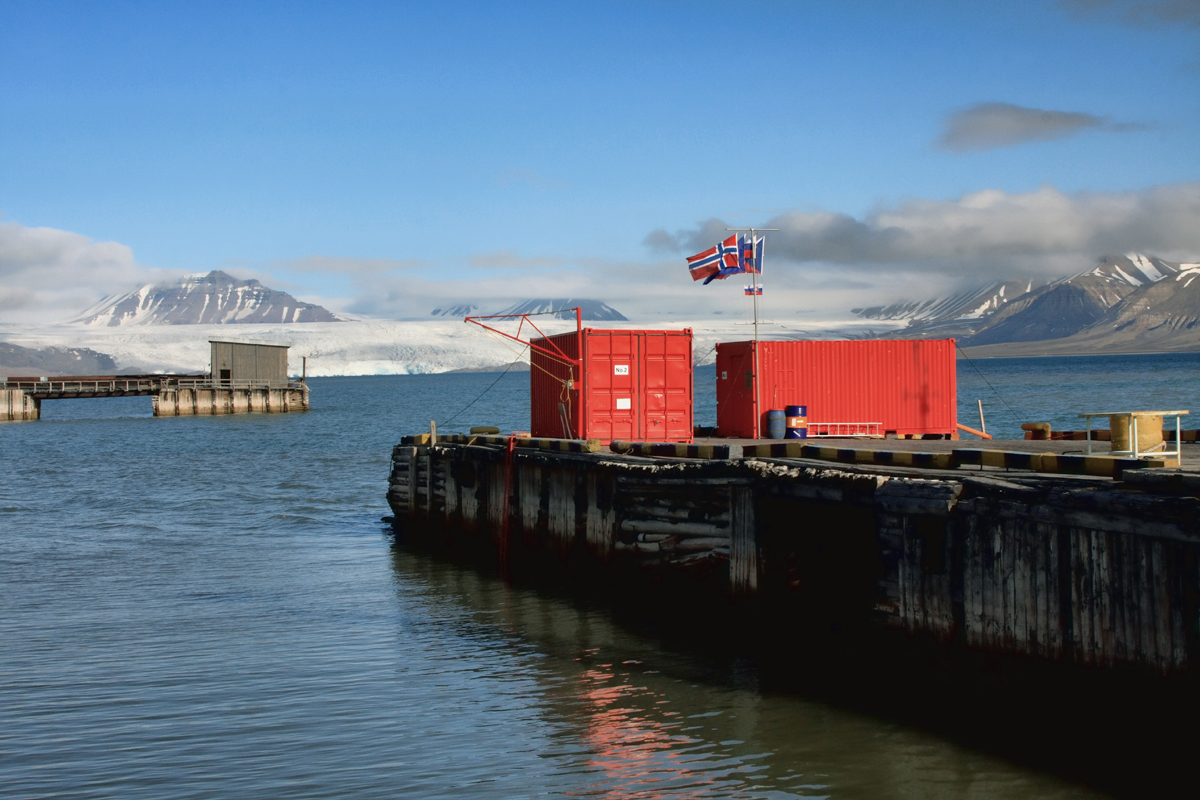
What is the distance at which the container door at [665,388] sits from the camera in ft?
92.3

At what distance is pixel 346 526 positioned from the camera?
106 feet

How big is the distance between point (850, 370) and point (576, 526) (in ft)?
38.5

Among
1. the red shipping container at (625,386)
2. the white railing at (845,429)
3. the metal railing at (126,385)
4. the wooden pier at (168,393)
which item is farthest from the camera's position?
the metal railing at (126,385)

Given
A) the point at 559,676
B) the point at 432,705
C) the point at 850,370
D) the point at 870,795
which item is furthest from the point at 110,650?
the point at 850,370

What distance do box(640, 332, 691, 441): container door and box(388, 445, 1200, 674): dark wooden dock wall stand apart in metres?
4.53

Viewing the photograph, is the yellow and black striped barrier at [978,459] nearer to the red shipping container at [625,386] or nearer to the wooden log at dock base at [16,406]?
the red shipping container at [625,386]

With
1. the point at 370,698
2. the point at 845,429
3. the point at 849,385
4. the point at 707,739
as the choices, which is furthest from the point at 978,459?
the point at 849,385

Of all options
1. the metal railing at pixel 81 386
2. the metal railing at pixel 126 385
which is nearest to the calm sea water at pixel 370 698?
the metal railing at pixel 81 386

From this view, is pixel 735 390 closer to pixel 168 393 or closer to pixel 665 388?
pixel 665 388

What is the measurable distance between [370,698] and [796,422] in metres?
17.8

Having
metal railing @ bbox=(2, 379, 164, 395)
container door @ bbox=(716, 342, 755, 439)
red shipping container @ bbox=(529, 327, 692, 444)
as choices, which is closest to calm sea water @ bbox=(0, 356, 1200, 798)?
red shipping container @ bbox=(529, 327, 692, 444)

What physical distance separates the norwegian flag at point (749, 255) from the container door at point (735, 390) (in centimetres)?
226

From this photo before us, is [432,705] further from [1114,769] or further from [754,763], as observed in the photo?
[1114,769]

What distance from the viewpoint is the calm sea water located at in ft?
37.1
